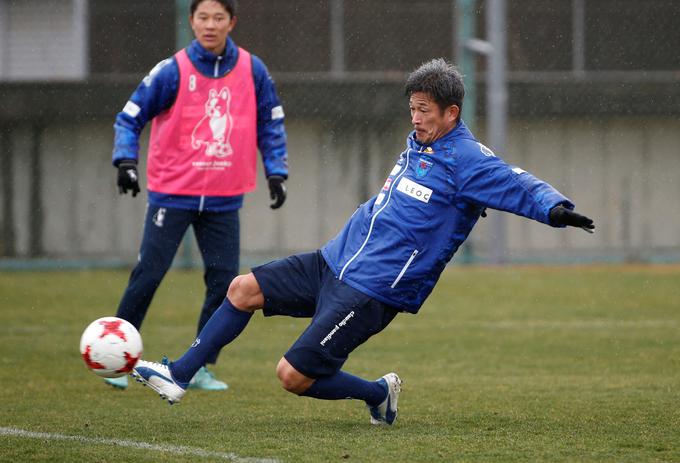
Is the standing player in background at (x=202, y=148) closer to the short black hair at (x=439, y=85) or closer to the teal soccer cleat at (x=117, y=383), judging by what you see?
the teal soccer cleat at (x=117, y=383)

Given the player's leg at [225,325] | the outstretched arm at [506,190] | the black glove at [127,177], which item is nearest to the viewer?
the outstretched arm at [506,190]

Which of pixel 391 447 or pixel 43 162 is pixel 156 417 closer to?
pixel 391 447

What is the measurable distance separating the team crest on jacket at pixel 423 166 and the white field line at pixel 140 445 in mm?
1407

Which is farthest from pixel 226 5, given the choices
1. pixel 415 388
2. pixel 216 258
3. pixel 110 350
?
pixel 415 388

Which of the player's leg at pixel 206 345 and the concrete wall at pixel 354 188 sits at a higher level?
the concrete wall at pixel 354 188

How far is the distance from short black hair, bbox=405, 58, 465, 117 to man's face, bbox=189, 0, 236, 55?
1617 millimetres

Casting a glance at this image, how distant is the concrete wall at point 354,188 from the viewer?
13.4m

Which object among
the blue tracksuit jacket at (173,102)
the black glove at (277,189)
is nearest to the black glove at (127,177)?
the blue tracksuit jacket at (173,102)

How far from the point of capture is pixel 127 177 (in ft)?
19.6

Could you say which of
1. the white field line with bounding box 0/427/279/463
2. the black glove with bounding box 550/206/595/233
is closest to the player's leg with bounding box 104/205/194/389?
the white field line with bounding box 0/427/279/463

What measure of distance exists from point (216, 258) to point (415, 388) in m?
1.30

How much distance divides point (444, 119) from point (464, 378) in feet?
7.05

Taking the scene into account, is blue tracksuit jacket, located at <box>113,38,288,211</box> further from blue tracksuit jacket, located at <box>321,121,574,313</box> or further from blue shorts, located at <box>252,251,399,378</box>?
blue tracksuit jacket, located at <box>321,121,574,313</box>

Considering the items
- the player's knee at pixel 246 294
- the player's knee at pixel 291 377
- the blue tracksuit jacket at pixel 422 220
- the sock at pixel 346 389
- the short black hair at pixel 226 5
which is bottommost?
the sock at pixel 346 389
